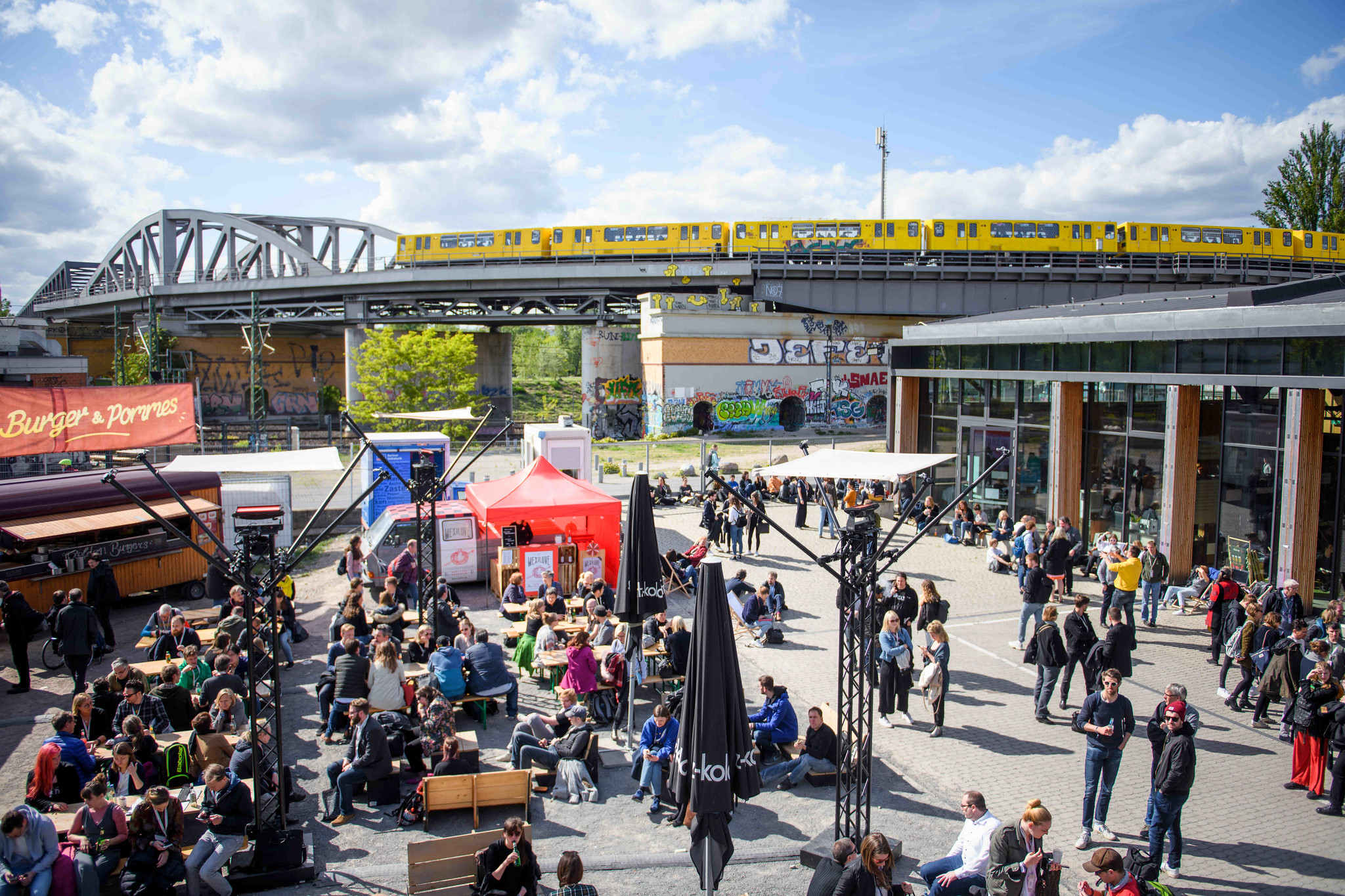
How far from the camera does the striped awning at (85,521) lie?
13703mm

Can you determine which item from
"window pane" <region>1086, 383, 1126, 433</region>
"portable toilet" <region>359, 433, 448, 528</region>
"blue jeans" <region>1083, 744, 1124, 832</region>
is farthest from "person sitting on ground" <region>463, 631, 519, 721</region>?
"window pane" <region>1086, 383, 1126, 433</region>

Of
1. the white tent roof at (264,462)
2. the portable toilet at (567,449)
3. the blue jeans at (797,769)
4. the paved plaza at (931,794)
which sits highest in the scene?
the white tent roof at (264,462)

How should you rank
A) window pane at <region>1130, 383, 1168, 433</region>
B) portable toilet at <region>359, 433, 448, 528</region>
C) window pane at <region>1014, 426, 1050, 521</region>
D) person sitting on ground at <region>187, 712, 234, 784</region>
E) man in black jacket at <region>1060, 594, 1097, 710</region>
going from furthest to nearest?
portable toilet at <region>359, 433, 448, 528</region> → window pane at <region>1014, 426, 1050, 521</region> → window pane at <region>1130, 383, 1168, 433</region> → man in black jacket at <region>1060, 594, 1097, 710</region> → person sitting on ground at <region>187, 712, 234, 784</region>

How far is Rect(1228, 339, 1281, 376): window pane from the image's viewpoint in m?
13.6

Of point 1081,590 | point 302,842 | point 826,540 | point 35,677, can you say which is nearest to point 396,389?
point 826,540

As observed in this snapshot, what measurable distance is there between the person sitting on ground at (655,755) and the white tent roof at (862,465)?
3.58m

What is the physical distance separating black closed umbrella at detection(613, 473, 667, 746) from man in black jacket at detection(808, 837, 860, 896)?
4.37 metres

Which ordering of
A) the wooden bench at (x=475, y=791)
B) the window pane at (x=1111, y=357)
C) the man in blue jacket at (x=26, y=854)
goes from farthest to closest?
the window pane at (x=1111, y=357), the wooden bench at (x=475, y=791), the man in blue jacket at (x=26, y=854)

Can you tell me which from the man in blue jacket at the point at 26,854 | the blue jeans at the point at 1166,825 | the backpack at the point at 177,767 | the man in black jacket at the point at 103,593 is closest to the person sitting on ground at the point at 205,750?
the backpack at the point at 177,767

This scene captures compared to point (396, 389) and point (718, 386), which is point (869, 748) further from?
point (718, 386)

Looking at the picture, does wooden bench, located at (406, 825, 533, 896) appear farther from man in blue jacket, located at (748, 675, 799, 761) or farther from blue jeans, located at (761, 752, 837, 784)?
man in blue jacket, located at (748, 675, 799, 761)

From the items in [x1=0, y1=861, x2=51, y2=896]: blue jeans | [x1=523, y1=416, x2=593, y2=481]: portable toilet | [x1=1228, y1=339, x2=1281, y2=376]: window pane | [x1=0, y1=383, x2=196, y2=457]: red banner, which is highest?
[x1=1228, y1=339, x2=1281, y2=376]: window pane

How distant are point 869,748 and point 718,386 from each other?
4140 centimetres

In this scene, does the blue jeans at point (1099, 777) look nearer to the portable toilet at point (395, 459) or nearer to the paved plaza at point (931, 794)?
the paved plaza at point (931, 794)
